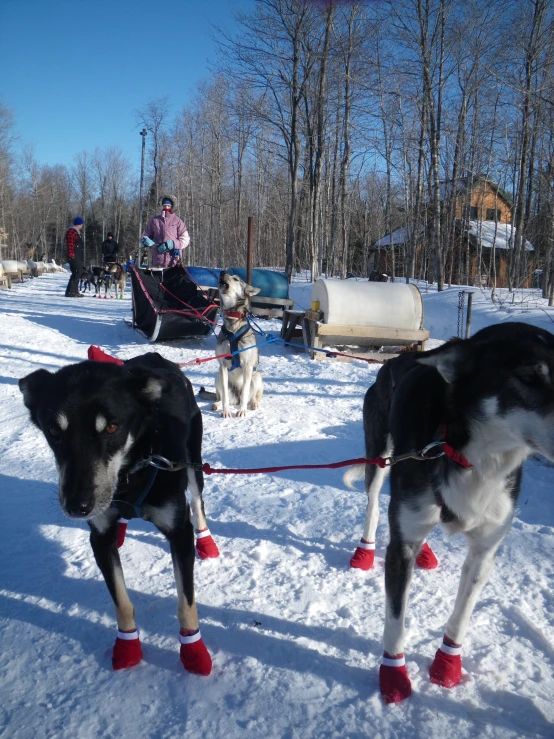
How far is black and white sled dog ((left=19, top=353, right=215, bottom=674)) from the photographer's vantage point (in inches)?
68.6

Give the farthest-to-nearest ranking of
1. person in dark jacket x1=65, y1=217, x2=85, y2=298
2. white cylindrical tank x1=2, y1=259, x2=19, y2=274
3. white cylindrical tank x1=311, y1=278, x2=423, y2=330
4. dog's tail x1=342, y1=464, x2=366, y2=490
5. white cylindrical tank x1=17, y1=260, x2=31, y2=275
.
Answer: white cylindrical tank x1=17, y1=260, x2=31, y2=275 → white cylindrical tank x1=2, y1=259, x2=19, y2=274 → person in dark jacket x1=65, y1=217, x2=85, y2=298 → white cylindrical tank x1=311, y1=278, x2=423, y2=330 → dog's tail x1=342, y1=464, x2=366, y2=490

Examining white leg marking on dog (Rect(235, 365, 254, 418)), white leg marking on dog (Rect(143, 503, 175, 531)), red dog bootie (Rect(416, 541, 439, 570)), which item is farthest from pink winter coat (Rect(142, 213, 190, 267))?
white leg marking on dog (Rect(143, 503, 175, 531))

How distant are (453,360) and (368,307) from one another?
689 centimetres

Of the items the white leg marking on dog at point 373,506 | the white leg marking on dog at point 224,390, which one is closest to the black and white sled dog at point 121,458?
the white leg marking on dog at point 373,506

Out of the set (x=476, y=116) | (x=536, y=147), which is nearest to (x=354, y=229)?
(x=476, y=116)

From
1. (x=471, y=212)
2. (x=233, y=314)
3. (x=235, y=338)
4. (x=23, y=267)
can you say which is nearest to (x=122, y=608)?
(x=235, y=338)

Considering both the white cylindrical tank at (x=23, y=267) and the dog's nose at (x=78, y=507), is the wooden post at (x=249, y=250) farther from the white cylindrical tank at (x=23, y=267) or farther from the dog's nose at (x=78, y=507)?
the white cylindrical tank at (x=23, y=267)

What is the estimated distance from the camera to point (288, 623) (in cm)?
224

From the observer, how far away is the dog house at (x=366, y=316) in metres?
8.35

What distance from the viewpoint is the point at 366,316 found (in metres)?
8.50

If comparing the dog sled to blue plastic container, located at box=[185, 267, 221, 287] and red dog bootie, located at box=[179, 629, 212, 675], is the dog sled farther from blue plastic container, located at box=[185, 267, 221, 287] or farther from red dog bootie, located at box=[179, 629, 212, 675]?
red dog bootie, located at box=[179, 629, 212, 675]

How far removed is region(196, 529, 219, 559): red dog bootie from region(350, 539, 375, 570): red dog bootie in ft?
2.46

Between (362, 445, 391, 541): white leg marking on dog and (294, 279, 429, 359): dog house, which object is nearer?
(362, 445, 391, 541): white leg marking on dog

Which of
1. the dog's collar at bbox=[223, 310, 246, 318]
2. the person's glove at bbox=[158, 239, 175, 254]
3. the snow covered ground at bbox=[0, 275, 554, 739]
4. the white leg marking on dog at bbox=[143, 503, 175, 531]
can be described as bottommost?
the snow covered ground at bbox=[0, 275, 554, 739]
